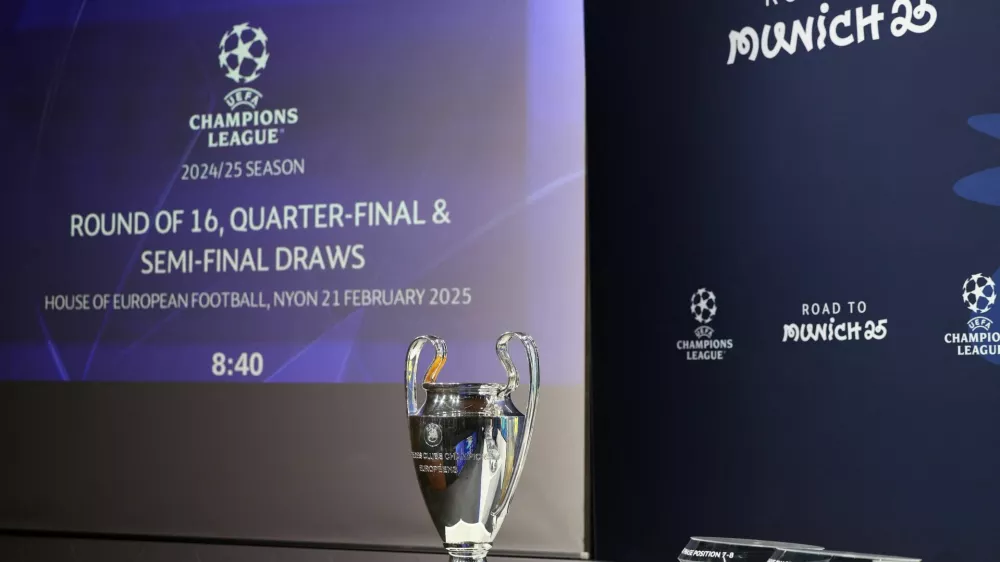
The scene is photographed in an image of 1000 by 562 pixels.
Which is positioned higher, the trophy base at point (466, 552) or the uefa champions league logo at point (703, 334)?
the uefa champions league logo at point (703, 334)

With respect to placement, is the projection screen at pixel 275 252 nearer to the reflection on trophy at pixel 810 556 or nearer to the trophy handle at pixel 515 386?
the trophy handle at pixel 515 386

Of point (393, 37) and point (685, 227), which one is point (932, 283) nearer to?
A: point (685, 227)

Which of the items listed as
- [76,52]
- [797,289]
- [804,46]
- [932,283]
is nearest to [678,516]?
[797,289]

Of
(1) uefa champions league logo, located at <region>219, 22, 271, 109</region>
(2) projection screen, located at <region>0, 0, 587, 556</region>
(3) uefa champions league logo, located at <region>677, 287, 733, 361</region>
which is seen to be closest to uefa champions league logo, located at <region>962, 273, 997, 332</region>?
(3) uefa champions league logo, located at <region>677, 287, 733, 361</region>

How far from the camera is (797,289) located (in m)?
2.45

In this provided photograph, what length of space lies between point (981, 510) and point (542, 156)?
136cm

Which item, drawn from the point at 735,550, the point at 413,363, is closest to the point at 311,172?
the point at 413,363

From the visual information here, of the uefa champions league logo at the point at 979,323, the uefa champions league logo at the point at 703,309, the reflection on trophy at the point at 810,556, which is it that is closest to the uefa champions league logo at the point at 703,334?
the uefa champions league logo at the point at 703,309

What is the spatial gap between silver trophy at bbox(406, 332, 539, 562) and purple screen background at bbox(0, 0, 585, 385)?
1.38 metres

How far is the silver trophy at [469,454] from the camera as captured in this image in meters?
1.31

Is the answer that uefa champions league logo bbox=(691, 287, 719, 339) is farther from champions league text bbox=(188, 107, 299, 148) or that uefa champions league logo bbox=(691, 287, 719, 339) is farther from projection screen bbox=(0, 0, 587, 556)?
champions league text bbox=(188, 107, 299, 148)

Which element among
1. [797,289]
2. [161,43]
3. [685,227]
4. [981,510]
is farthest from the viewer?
[161,43]

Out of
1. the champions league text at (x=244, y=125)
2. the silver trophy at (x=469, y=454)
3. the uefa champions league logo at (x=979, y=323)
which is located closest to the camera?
the silver trophy at (x=469, y=454)

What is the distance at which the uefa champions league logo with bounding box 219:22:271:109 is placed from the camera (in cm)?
314
